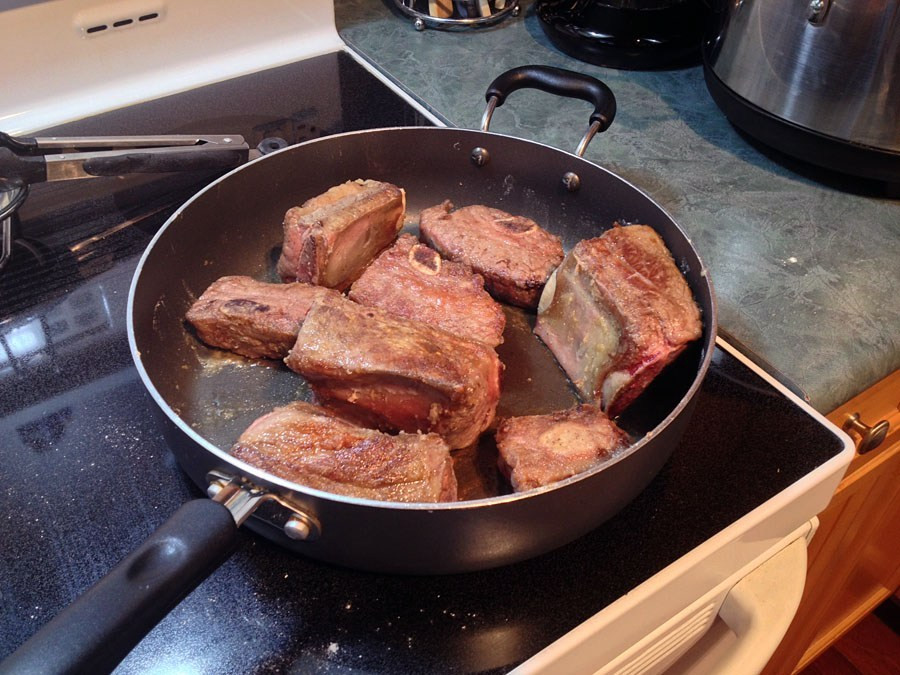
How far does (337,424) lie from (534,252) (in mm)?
455

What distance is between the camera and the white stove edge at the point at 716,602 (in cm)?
80

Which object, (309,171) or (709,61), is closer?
(309,171)

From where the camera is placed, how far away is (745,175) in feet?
4.51

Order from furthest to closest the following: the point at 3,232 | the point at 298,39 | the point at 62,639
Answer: the point at 298,39
the point at 3,232
the point at 62,639

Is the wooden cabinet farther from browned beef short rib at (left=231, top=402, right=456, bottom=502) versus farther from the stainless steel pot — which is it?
browned beef short rib at (left=231, top=402, right=456, bottom=502)

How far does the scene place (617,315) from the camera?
3.38ft

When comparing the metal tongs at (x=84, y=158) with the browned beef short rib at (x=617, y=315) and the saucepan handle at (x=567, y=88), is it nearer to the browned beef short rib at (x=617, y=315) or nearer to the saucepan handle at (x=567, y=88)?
the saucepan handle at (x=567, y=88)

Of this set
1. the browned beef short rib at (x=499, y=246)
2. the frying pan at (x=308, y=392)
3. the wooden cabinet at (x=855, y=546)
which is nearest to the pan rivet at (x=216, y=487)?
the frying pan at (x=308, y=392)

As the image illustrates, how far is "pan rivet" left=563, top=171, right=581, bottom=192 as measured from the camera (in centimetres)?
126

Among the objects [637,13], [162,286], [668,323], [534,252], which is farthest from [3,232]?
[637,13]

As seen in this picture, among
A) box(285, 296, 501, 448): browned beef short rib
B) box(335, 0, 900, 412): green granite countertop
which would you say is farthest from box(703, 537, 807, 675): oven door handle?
box(285, 296, 501, 448): browned beef short rib

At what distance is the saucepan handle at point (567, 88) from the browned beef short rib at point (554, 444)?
0.49 meters

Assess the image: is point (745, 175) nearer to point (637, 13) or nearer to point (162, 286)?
point (637, 13)

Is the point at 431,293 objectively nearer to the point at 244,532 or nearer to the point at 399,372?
the point at 399,372
